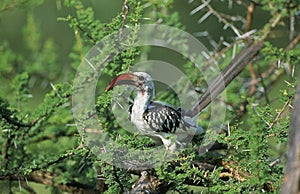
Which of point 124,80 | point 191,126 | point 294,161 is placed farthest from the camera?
point 191,126

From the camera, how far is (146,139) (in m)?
2.38

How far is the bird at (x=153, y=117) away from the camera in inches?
90.0

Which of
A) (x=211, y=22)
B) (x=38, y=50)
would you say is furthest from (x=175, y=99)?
(x=211, y=22)

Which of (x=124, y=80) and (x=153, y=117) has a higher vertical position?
(x=124, y=80)

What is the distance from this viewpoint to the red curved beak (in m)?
2.20

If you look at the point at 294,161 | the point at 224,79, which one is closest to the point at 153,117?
the point at 224,79

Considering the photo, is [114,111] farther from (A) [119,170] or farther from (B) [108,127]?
(A) [119,170]

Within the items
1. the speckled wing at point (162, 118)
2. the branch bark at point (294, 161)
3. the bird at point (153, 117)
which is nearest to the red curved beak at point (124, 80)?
the bird at point (153, 117)

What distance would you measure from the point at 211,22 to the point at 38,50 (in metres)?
3.35

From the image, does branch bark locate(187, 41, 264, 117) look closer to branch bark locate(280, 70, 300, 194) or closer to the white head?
the white head

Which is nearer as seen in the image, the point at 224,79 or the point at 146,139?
the point at 146,139

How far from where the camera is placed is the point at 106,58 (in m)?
2.32

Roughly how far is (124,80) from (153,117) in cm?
16

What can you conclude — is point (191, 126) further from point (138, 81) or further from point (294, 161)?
point (294, 161)
